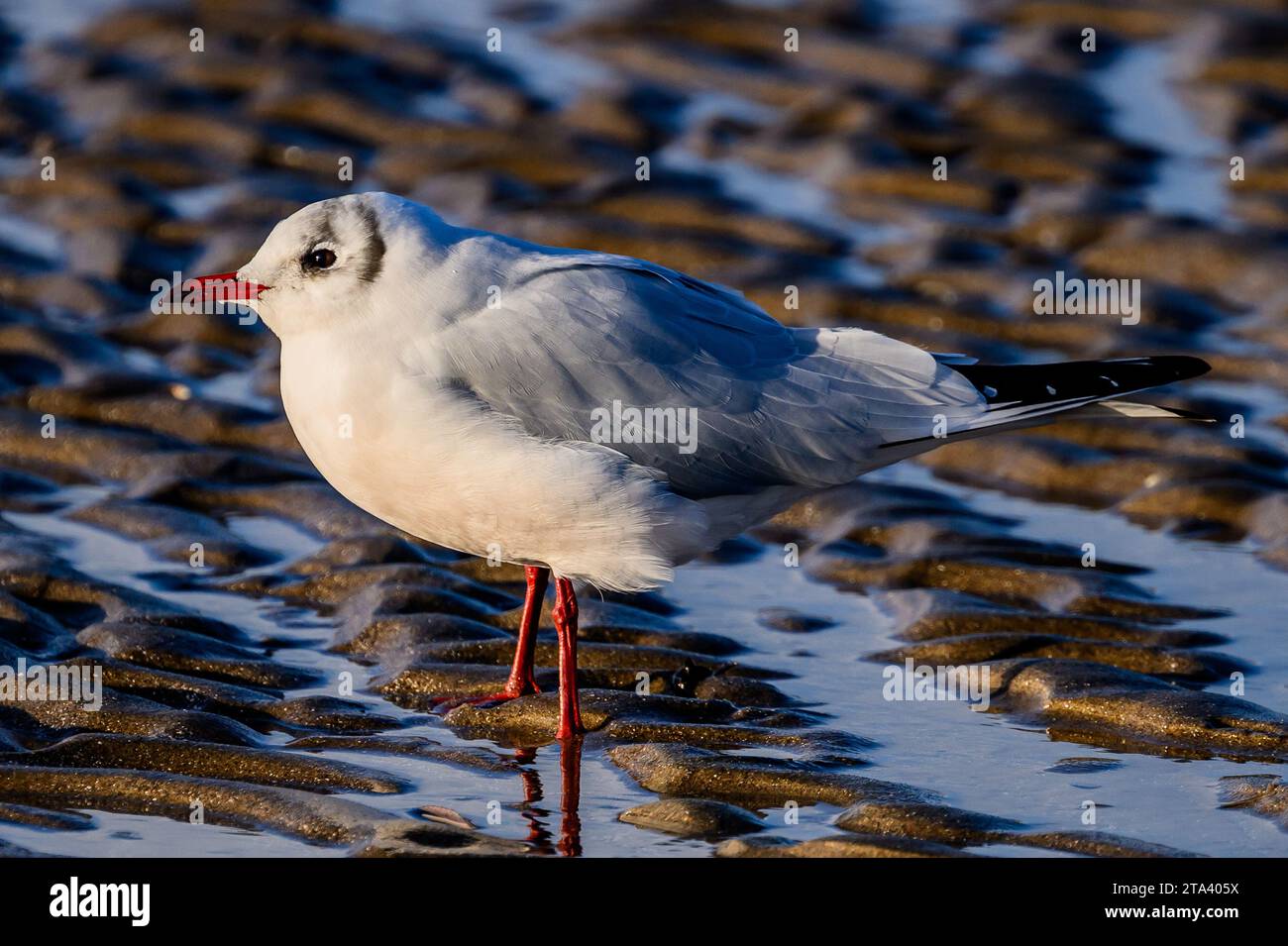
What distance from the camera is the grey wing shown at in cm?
666

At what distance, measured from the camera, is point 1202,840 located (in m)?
5.96

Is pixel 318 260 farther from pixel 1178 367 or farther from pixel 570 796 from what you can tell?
pixel 1178 367

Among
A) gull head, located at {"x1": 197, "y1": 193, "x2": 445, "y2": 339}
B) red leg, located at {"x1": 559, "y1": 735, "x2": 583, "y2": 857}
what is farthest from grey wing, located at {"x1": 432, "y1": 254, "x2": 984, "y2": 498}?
red leg, located at {"x1": 559, "y1": 735, "x2": 583, "y2": 857}

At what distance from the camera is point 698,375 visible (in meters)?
6.96

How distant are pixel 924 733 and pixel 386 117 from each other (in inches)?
319

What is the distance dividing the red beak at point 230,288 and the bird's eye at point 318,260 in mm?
172

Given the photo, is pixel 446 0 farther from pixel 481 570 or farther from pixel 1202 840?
pixel 1202 840

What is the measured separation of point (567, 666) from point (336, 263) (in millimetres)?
1563

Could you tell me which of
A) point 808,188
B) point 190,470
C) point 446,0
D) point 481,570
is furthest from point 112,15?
point 481,570

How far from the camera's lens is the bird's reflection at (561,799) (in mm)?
5945

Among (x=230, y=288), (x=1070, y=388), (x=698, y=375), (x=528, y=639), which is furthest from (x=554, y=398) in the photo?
(x=1070, y=388)

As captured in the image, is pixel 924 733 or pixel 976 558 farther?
pixel 976 558

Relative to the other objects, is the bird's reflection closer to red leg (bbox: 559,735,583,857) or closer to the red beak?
red leg (bbox: 559,735,583,857)

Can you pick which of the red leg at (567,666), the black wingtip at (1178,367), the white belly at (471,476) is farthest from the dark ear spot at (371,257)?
the black wingtip at (1178,367)
